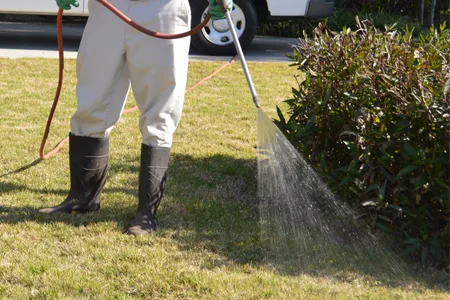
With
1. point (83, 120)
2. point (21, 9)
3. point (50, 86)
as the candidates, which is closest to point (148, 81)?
point (83, 120)

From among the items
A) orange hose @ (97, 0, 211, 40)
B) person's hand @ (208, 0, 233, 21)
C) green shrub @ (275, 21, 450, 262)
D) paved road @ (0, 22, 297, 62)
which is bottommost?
paved road @ (0, 22, 297, 62)

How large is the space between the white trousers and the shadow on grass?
466mm

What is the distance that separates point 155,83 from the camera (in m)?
3.85

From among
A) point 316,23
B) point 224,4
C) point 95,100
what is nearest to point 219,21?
point 316,23

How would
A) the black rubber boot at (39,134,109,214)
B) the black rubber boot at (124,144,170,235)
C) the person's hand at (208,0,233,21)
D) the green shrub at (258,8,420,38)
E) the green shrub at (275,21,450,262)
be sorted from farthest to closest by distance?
the green shrub at (258,8,420,38) → the black rubber boot at (39,134,109,214) → the black rubber boot at (124,144,170,235) → the person's hand at (208,0,233,21) → the green shrub at (275,21,450,262)

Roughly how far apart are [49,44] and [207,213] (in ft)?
21.4

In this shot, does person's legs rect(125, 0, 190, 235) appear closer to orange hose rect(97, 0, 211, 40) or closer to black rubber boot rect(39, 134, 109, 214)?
orange hose rect(97, 0, 211, 40)

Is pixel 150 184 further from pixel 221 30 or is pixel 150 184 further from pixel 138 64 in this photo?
pixel 221 30

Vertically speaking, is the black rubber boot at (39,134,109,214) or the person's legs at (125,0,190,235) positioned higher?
the person's legs at (125,0,190,235)

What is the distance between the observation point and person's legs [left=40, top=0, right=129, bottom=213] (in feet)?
12.6

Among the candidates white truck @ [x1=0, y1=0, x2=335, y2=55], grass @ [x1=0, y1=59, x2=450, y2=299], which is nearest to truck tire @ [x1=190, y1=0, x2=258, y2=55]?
white truck @ [x1=0, y1=0, x2=335, y2=55]

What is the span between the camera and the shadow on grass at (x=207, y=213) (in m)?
3.65

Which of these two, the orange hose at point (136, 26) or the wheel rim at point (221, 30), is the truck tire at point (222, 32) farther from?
the orange hose at point (136, 26)

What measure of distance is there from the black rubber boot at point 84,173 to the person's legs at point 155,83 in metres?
0.28
